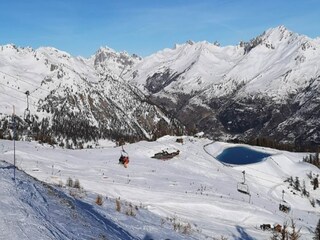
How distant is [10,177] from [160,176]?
2822 cm

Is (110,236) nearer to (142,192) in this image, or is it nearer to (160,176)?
(142,192)

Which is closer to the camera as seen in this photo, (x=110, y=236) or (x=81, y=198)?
(x=110, y=236)

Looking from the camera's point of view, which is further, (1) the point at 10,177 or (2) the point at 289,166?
(2) the point at 289,166

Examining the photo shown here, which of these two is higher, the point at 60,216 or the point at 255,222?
the point at 60,216

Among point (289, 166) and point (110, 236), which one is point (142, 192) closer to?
point (110, 236)

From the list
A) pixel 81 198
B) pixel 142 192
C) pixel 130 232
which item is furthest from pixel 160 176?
pixel 130 232

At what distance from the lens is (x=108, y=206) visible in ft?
51.9

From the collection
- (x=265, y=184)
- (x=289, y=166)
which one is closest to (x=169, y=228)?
(x=265, y=184)

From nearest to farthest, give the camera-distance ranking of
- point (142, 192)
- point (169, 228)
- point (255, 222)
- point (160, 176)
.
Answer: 1. point (169, 228)
2. point (255, 222)
3. point (142, 192)
4. point (160, 176)

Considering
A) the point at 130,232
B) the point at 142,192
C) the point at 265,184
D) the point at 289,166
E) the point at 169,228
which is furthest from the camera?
the point at 289,166

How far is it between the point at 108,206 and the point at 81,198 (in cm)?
123

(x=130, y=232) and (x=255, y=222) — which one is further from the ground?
(x=130, y=232)

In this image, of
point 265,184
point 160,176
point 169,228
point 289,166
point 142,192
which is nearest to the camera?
point 169,228

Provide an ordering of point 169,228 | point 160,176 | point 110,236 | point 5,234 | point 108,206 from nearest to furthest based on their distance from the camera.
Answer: point 5,234 < point 110,236 < point 169,228 < point 108,206 < point 160,176
